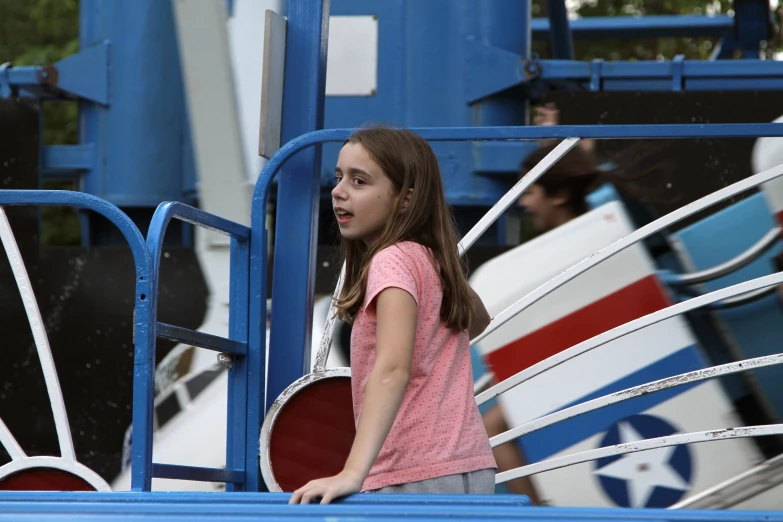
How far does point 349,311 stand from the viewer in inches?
76.6

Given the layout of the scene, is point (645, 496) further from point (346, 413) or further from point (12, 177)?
point (12, 177)

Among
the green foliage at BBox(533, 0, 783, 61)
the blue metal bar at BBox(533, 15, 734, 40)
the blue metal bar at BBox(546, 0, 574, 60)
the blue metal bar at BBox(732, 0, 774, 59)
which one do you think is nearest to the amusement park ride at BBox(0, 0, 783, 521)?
the blue metal bar at BBox(546, 0, 574, 60)

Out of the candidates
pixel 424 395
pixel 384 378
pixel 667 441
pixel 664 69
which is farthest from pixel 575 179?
pixel 664 69

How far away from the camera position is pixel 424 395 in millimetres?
1912

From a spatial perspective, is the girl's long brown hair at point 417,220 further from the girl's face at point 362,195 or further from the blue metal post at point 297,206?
the blue metal post at point 297,206

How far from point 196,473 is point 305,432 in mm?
272

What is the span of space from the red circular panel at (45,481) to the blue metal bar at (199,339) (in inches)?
17.6

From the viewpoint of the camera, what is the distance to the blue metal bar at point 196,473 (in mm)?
2279

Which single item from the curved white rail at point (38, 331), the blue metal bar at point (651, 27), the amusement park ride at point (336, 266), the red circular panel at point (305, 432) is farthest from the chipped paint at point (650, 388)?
the blue metal bar at point (651, 27)

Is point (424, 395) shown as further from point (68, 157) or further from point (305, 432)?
point (68, 157)

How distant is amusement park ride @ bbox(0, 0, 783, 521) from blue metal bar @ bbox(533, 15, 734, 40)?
226 cm

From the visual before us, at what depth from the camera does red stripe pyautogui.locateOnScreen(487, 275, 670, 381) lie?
3064 millimetres

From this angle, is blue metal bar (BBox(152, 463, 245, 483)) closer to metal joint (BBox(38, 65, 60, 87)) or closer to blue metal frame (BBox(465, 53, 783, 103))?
blue metal frame (BBox(465, 53, 783, 103))

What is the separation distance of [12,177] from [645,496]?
125 inches
